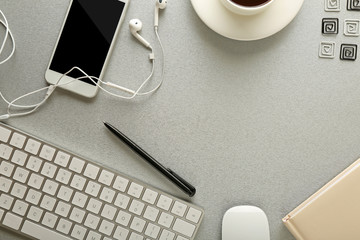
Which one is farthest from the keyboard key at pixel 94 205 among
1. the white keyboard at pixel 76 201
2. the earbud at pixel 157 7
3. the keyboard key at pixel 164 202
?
the earbud at pixel 157 7

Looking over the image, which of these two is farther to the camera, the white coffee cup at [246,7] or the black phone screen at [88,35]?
the black phone screen at [88,35]

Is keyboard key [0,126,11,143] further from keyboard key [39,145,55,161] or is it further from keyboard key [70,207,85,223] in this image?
keyboard key [70,207,85,223]

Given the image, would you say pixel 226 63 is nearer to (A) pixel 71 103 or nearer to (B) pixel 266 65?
(B) pixel 266 65

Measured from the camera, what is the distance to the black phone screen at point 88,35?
2.49ft

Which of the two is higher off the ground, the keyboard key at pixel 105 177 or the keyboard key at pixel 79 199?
the keyboard key at pixel 105 177

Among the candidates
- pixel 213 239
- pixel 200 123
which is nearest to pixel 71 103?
pixel 200 123

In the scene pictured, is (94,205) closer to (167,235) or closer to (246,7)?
(167,235)

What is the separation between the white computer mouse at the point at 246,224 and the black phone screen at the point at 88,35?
1.19 ft

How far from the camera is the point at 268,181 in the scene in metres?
0.77

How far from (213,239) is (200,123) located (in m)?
0.22

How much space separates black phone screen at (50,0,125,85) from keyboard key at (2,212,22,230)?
11.1 inches

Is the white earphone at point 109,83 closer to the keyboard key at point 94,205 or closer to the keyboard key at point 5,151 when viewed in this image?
the keyboard key at point 5,151

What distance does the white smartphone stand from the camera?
0.76 meters

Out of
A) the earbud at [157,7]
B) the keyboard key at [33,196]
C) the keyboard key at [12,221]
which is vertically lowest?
the keyboard key at [12,221]
